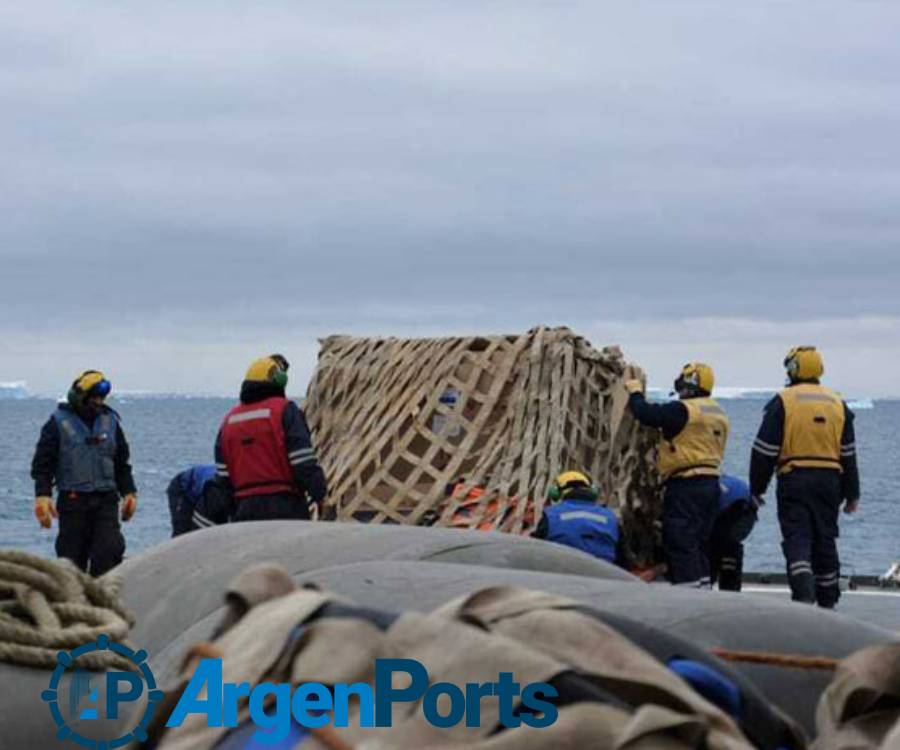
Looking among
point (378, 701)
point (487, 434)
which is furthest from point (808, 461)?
point (378, 701)

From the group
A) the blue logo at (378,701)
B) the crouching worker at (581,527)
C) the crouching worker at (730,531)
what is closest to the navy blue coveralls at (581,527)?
the crouching worker at (581,527)

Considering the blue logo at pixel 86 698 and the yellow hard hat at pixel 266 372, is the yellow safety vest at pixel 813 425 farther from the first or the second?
the blue logo at pixel 86 698

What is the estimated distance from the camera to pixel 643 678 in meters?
2.53

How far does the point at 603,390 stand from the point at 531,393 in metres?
0.70

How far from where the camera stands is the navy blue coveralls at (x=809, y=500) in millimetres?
12203

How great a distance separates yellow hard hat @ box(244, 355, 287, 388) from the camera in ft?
37.1

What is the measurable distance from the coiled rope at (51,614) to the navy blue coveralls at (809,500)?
8.78m

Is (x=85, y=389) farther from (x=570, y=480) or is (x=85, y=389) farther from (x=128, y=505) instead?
(x=570, y=480)

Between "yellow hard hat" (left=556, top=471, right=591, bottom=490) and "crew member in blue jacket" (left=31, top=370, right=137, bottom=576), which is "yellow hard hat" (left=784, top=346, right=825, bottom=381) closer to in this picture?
"yellow hard hat" (left=556, top=471, right=591, bottom=490)

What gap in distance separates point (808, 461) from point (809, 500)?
0.26 m

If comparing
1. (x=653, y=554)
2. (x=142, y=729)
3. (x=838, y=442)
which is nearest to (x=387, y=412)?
(x=653, y=554)

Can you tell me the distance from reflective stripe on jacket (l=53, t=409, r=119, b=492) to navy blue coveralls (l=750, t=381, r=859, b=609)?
4588mm

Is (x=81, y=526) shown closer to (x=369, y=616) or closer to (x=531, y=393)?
(x=531, y=393)

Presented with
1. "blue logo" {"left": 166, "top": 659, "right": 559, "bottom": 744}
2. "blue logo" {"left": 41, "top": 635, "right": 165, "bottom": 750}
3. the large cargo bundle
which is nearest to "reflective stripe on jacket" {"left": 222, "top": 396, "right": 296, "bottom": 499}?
the large cargo bundle
